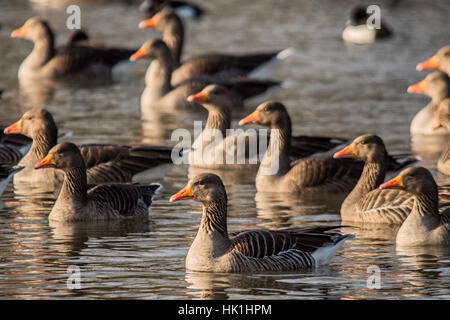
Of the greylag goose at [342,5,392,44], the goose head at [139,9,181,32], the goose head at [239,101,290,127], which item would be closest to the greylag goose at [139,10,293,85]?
the goose head at [139,9,181,32]

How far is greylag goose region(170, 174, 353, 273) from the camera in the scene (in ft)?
38.2

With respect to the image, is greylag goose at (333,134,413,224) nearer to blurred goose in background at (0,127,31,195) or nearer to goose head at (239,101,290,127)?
goose head at (239,101,290,127)

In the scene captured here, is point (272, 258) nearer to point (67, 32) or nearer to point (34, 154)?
point (34, 154)

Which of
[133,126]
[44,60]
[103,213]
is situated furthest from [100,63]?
[103,213]

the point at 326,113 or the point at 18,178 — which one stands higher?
the point at 326,113

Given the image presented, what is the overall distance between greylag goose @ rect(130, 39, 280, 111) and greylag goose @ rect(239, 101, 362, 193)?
303 inches

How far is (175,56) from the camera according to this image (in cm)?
2822

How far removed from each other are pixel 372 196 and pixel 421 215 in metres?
1.45

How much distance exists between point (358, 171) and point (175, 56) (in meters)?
12.6

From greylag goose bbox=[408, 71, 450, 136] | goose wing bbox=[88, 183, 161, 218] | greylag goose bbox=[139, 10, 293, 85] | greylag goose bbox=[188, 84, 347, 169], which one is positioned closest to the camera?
goose wing bbox=[88, 183, 161, 218]

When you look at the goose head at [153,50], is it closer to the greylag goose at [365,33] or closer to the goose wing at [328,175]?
the goose wing at [328,175]

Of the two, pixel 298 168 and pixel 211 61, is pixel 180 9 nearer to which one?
pixel 211 61

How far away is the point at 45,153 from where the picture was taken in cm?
1698

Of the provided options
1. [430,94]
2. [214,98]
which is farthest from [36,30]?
[430,94]
